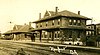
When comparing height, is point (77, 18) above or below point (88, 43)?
above

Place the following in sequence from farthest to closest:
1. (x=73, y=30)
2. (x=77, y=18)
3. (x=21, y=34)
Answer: (x=21, y=34) < (x=77, y=18) < (x=73, y=30)

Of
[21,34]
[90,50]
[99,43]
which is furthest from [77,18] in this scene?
[21,34]

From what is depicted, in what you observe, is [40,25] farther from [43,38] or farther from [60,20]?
[60,20]

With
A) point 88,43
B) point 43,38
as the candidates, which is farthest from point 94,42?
point 43,38

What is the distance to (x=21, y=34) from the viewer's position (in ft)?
202

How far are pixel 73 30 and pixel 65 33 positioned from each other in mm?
3725

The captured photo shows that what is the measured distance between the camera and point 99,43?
1029 inches

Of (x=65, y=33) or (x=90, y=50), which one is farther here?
(x=65, y=33)

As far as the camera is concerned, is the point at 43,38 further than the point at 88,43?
Yes

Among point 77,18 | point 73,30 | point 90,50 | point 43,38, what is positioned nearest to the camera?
point 90,50

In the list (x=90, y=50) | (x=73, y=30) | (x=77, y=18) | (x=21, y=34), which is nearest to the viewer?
(x=90, y=50)

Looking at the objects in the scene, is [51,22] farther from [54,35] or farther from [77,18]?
[77,18]

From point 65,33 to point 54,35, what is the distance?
713cm

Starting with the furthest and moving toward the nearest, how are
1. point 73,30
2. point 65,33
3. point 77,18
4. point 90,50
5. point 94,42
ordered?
point 77,18 < point 73,30 < point 65,33 < point 94,42 < point 90,50
